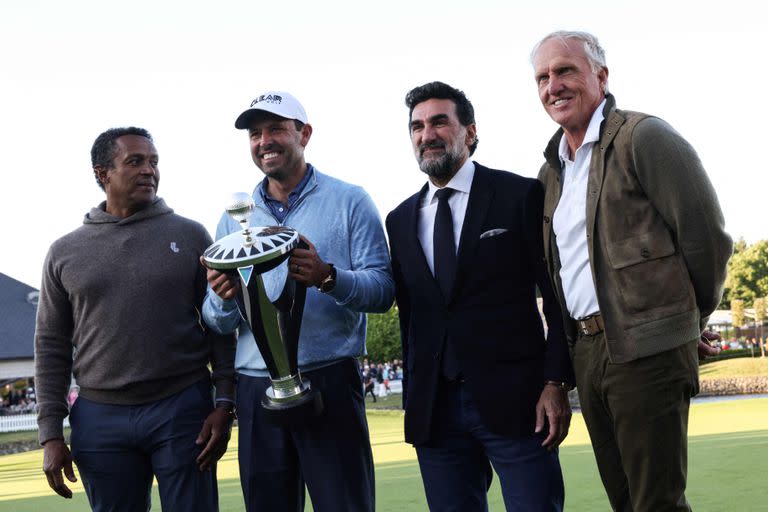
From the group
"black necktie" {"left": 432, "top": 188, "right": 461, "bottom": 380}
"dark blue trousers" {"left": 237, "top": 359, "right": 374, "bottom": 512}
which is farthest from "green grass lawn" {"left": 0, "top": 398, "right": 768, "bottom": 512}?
"black necktie" {"left": 432, "top": 188, "right": 461, "bottom": 380}

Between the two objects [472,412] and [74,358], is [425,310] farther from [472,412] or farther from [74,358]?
[74,358]

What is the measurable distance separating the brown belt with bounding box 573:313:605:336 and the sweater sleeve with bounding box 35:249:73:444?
2475 mm

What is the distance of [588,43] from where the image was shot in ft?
11.0

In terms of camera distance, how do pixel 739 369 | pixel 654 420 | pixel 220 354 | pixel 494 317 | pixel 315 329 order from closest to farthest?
pixel 654 420, pixel 494 317, pixel 315 329, pixel 220 354, pixel 739 369

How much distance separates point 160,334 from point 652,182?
228 centimetres

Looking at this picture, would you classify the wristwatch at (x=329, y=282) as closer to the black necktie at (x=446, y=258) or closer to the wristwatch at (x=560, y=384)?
the black necktie at (x=446, y=258)

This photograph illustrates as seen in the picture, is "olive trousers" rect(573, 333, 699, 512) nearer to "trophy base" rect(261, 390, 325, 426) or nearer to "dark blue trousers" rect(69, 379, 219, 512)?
"trophy base" rect(261, 390, 325, 426)

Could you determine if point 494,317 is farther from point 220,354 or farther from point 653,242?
point 220,354

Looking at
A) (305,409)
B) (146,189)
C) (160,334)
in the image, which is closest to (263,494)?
(305,409)

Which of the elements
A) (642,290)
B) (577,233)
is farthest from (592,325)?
(577,233)

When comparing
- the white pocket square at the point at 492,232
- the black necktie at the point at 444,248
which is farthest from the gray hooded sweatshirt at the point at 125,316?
the white pocket square at the point at 492,232

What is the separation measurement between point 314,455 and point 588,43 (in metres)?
2.07

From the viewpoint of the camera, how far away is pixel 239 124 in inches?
146

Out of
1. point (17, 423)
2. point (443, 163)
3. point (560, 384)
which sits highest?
point (443, 163)
